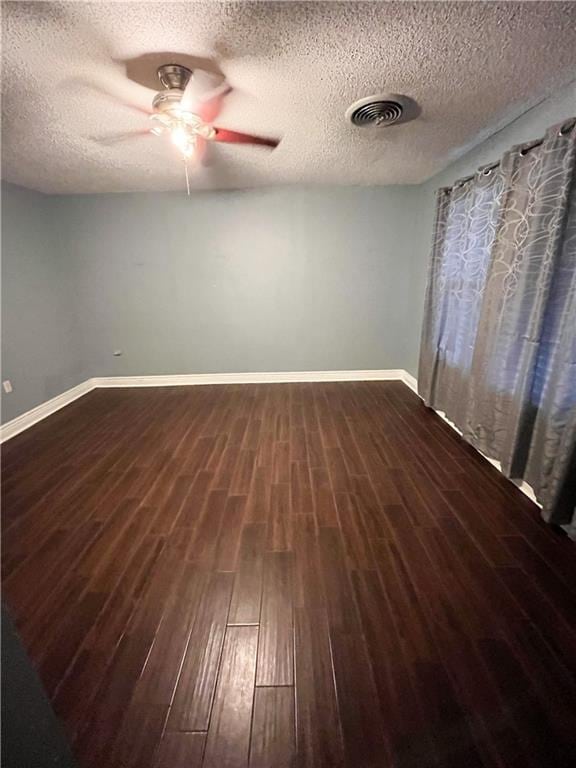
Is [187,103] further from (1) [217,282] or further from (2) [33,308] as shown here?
(2) [33,308]

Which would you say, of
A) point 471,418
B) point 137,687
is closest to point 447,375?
point 471,418

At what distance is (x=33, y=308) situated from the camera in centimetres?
313

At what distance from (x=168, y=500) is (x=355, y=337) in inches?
110

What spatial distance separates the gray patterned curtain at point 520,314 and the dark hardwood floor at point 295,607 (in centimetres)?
28

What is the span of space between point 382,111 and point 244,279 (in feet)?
7.17

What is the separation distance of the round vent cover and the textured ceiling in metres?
0.05

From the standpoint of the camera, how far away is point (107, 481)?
2.18 m

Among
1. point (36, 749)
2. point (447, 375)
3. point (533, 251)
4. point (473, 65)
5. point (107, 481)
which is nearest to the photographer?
point (36, 749)

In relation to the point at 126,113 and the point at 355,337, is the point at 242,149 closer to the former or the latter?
the point at 126,113

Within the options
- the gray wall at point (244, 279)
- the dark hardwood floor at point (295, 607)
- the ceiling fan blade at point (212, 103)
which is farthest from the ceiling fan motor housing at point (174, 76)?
the dark hardwood floor at point (295, 607)

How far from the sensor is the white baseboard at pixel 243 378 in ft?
12.8

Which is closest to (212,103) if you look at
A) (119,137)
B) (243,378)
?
(119,137)

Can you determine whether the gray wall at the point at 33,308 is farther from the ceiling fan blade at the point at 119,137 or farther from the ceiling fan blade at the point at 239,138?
the ceiling fan blade at the point at 239,138

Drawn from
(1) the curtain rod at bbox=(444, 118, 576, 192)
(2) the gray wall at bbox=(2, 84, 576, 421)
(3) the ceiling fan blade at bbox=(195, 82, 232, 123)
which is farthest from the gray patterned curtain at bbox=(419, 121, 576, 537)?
(3) the ceiling fan blade at bbox=(195, 82, 232, 123)
